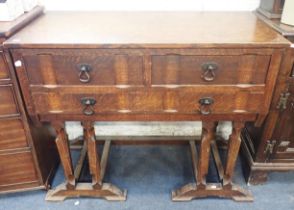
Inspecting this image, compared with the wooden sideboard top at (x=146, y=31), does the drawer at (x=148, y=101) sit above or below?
below

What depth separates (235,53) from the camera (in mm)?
942

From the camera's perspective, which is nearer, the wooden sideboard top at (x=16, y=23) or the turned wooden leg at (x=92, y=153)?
the wooden sideboard top at (x=16, y=23)

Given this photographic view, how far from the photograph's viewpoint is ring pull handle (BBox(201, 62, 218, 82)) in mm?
965

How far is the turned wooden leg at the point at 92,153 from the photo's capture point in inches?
46.6

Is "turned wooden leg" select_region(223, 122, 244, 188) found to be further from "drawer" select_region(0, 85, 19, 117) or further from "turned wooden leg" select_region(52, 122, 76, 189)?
"drawer" select_region(0, 85, 19, 117)

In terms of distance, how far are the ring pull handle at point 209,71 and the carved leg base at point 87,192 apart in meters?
0.73

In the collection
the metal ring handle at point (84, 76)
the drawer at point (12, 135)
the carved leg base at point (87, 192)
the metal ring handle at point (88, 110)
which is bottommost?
the carved leg base at point (87, 192)

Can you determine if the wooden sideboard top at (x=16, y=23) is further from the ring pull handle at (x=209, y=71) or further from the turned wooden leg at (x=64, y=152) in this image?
the ring pull handle at (x=209, y=71)

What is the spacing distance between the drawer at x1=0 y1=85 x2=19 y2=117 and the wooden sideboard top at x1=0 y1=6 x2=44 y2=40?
0.69 feet

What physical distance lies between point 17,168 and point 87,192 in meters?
0.34

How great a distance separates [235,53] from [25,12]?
2.91 feet

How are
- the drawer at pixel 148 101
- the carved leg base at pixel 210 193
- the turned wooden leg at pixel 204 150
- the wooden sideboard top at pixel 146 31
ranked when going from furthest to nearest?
the carved leg base at pixel 210 193 < the turned wooden leg at pixel 204 150 < the drawer at pixel 148 101 < the wooden sideboard top at pixel 146 31

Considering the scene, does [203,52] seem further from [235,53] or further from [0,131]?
[0,131]

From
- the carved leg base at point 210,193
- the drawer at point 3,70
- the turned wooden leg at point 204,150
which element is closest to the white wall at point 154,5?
the drawer at point 3,70
